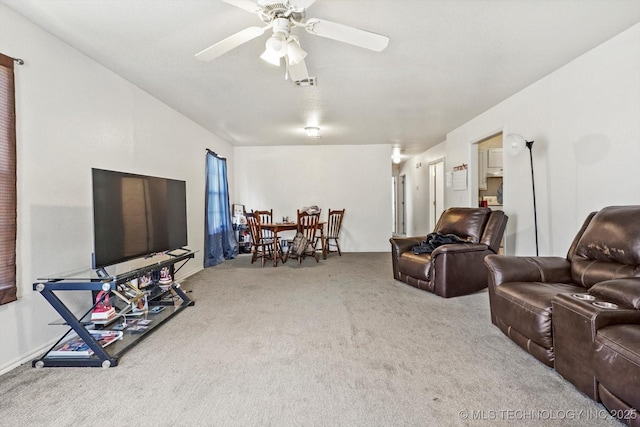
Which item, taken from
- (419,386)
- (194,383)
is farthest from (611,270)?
(194,383)

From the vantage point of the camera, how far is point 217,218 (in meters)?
5.12

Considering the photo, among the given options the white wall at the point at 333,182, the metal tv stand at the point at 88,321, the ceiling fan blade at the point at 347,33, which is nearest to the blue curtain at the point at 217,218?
the white wall at the point at 333,182

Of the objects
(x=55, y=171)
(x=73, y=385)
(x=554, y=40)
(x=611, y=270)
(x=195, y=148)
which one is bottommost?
(x=73, y=385)

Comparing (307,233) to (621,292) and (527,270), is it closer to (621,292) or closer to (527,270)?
(527,270)

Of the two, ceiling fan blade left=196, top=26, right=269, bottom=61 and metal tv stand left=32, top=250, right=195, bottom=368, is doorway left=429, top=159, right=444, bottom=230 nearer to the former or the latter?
ceiling fan blade left=196, top=26, right=269, bottom=61

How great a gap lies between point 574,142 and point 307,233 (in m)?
3.91

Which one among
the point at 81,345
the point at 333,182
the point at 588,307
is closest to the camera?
the point at 588,307

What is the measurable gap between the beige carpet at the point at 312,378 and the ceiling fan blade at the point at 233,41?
6.57 feet

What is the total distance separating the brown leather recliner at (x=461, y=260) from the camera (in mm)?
3107

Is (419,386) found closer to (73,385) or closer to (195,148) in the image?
(73,385)

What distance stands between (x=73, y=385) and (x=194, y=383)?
2.29 ft

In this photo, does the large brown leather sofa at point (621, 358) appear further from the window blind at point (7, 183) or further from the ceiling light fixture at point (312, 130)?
the ceiling light fixture at point (312, 130)

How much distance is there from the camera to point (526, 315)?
183cm

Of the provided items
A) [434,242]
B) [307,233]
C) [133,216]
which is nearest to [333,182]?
[307,233]
